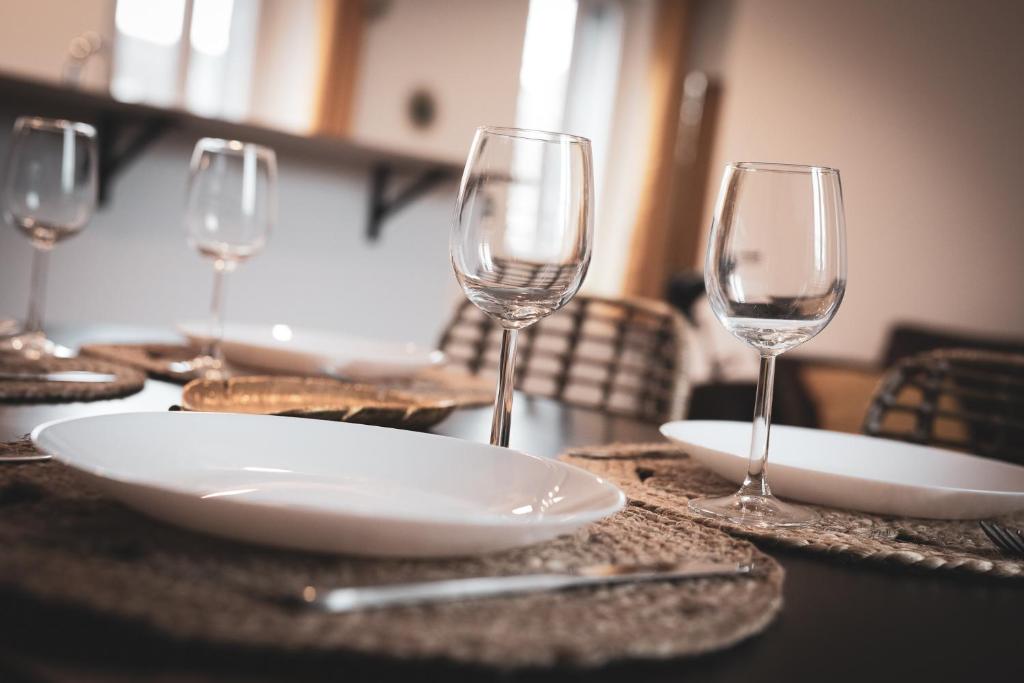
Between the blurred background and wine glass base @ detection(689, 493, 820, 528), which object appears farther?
the blurred background

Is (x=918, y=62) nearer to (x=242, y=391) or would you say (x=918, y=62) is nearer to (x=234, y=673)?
(x=242, y=391)

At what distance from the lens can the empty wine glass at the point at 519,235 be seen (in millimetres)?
620

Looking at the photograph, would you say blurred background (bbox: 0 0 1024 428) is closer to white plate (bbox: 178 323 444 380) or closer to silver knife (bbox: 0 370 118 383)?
white plate (bbox: 178 323 444 380)

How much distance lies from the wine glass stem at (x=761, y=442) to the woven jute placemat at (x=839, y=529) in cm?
4

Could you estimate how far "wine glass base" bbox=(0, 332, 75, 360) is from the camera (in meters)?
0.99

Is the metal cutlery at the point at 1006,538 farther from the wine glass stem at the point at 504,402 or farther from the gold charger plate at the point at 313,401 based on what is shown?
the gold charger plate at the point at 313,401

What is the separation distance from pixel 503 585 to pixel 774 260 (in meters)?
0.34

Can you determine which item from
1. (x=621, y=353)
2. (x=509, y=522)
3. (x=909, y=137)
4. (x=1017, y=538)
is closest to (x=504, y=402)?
(x=509, y=522)

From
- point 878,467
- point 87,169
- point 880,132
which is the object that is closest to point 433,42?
point 880,132

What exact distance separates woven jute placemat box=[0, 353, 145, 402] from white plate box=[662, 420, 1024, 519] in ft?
1.48

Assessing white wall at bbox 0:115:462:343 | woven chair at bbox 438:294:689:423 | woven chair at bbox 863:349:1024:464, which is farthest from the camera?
white wall at bbox 0:115:462:343

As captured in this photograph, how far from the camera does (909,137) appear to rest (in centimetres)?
580

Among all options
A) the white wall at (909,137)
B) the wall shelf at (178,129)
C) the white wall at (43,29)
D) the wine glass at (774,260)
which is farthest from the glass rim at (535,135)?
the white wall at (909,137)

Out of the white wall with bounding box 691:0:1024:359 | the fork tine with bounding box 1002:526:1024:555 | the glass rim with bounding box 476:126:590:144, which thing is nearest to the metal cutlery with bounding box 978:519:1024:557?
the fork tine with bounding box 1002:526:1024:555
